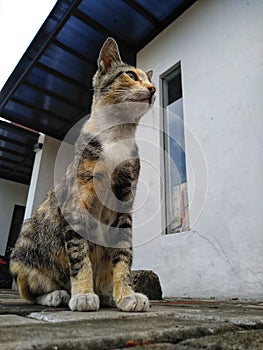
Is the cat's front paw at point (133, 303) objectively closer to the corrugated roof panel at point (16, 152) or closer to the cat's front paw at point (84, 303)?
the cat's front paw at point (84, 303)

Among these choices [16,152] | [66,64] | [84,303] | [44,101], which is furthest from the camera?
[16,152]

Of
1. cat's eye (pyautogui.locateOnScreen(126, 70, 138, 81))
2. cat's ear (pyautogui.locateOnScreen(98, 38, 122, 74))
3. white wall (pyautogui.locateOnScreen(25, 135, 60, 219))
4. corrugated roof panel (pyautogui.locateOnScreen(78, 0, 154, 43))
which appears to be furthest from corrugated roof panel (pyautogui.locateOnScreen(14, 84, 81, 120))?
cat's eye (pyautogui.locateOnScreen(126, 70, 138, 81))

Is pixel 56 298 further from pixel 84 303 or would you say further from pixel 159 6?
pixel 159 6

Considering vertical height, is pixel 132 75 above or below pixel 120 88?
above

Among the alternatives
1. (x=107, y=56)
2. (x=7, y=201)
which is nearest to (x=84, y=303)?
(x=107, y=56)

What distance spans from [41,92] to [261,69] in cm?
369

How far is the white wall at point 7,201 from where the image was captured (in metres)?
8.03

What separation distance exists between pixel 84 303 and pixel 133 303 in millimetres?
204

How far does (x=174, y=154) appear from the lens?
385 cm

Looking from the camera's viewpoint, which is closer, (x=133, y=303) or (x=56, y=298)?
(x=133, y=303)

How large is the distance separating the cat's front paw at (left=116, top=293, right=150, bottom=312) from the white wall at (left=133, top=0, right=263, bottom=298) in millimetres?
1669

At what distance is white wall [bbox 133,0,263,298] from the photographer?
108 inches

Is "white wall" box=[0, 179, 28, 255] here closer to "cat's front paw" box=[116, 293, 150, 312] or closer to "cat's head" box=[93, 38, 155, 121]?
"cat's head" box=[93, 38, 155, 121]

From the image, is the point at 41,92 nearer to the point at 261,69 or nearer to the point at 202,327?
the point at 261,69
